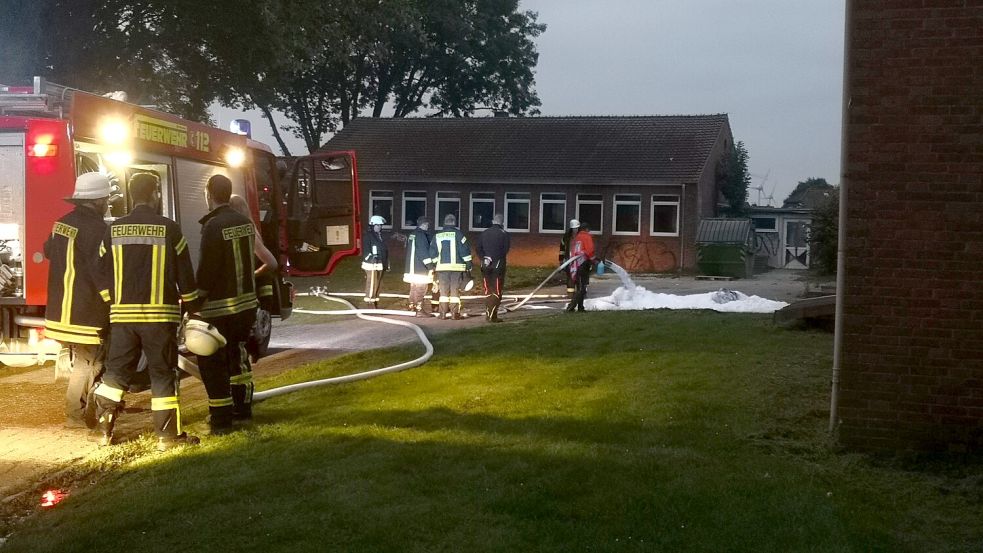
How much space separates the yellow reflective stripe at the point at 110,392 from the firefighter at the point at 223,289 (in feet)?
2.02

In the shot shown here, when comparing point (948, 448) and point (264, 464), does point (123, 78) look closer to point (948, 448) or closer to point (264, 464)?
point (264, 464)

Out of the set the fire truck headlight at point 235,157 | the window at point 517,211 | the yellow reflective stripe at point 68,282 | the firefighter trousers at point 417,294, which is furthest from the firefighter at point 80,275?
the window at point 517,211

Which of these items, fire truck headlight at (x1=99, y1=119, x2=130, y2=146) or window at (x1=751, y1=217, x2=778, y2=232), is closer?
fire truck headlight at (x1=99, y1=119, x2=130, y2=146)

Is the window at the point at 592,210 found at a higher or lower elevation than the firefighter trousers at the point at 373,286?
higher

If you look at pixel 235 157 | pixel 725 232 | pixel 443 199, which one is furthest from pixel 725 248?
pixel 235 157

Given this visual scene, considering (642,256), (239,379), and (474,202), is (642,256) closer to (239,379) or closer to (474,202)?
(474,202)

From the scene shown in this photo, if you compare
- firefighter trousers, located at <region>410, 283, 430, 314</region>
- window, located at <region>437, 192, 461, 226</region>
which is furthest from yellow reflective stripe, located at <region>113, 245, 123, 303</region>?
window, located at <region>437, 192, 461, 226</region>

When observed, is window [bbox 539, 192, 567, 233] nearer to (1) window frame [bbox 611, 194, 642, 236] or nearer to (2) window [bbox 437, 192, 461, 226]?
(1) window frame [bbox 611, 194, 642, 236]

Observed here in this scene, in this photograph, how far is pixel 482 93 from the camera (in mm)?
52531

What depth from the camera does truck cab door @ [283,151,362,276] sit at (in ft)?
41.4

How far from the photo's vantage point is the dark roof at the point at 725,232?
31.5 metres

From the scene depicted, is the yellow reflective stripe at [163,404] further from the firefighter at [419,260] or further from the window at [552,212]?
the window at [552,212]

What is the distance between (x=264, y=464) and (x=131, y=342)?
4.82 ft

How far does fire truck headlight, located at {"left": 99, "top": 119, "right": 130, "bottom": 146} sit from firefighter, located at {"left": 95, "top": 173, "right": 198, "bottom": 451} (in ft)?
6.52
